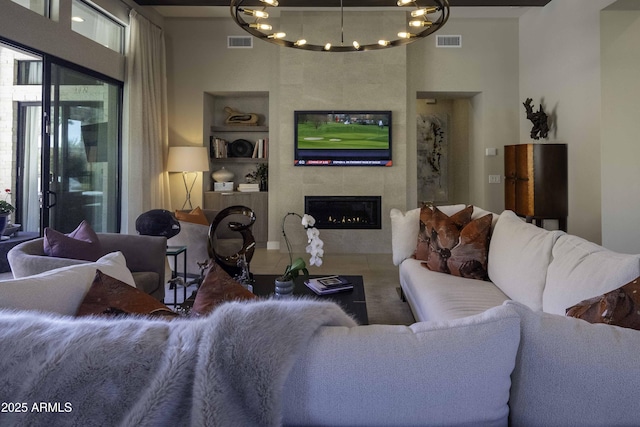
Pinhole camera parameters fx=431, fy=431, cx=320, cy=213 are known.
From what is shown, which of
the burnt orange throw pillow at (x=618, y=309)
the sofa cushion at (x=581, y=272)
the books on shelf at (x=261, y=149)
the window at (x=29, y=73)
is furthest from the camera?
the books on shelf at (x=261, y=149)

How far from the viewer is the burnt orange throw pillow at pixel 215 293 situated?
117cm

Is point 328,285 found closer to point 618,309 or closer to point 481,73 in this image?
point 618,309

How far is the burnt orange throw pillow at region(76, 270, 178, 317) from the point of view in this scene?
1157 millimetres

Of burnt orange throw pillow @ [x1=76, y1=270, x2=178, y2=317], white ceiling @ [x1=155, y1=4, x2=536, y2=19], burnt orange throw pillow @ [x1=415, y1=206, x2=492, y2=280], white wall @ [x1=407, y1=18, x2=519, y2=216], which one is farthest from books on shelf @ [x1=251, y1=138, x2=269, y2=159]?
burnt orange throw pillow @ [x1=76, y1=270, x2=178, y2=317]

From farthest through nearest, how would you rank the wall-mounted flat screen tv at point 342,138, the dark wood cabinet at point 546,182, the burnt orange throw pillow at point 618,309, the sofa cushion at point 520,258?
the wall-mounted flat screen tv at point 342,138, the dark wood cabinet at point 546,182, the sofa cushion at point 520,258, the burnt orange throw pillow at point 618,309

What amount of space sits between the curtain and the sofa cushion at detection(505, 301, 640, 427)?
16.9 feet

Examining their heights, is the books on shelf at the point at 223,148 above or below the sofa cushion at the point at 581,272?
above

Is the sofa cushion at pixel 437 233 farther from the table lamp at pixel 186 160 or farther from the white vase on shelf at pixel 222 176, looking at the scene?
the white vase on shelf at pixel 222 176

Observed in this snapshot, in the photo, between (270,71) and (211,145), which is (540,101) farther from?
(211,145)

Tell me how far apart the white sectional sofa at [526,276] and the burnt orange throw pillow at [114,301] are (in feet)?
4.89

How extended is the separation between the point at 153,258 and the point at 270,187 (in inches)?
130

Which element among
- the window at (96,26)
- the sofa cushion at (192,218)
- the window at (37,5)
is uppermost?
the window at (96,26)

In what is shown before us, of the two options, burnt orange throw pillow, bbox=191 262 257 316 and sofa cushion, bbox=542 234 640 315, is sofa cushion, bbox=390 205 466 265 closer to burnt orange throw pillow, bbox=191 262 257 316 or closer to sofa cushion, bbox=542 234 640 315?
sofa cushion, bbox=542 234 640 315

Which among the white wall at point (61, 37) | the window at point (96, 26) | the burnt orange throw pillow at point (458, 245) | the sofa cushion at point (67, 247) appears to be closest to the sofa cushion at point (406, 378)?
the sofa cushion at point (67, 247)
